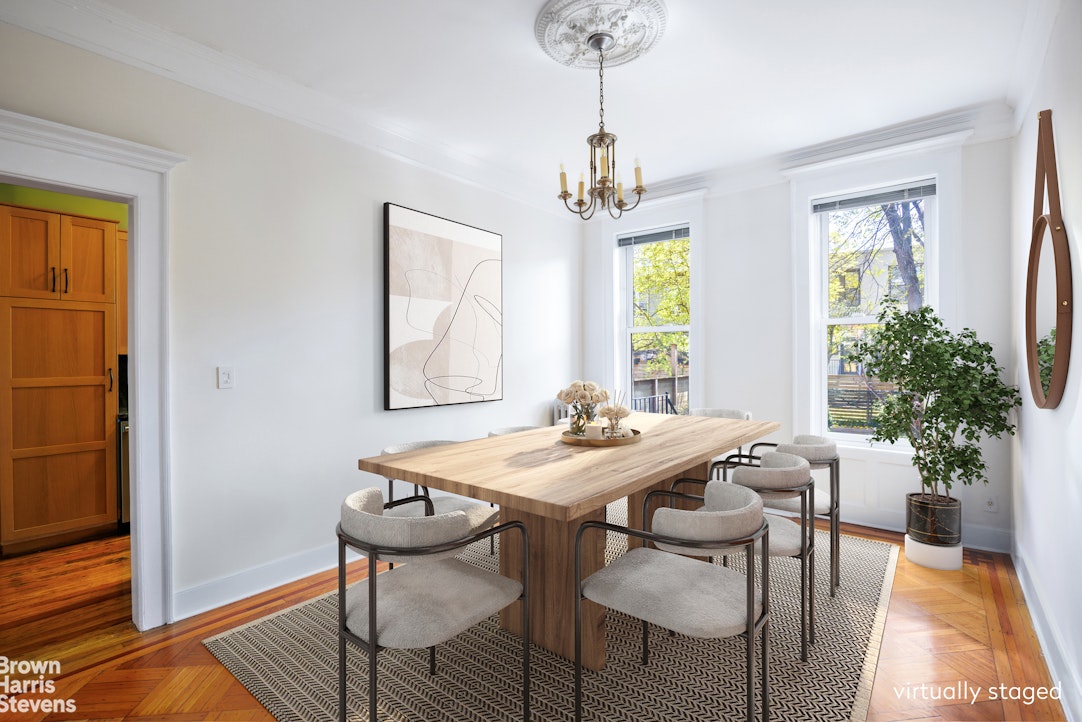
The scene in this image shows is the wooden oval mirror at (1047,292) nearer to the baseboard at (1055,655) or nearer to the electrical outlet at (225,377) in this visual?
the baseboard at (1055,655)

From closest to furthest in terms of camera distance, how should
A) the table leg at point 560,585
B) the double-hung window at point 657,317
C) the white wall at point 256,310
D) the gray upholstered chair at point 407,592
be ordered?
the gray upholstered chair at point 407,592
the table leg at point 560,585
the white wall at point 256,310
the double-hung window at point 657,317

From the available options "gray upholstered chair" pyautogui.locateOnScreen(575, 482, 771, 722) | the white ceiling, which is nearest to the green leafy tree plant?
the white ceiling

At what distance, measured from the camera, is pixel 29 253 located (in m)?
3.47

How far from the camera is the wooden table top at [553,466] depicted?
171 cm

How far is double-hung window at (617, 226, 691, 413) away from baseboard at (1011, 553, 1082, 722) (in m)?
2.60

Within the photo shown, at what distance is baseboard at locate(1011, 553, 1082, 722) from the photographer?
5.90 ft

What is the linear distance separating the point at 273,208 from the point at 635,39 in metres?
2.07

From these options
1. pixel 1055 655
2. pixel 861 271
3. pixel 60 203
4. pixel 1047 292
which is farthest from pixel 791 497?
pixel 60 203

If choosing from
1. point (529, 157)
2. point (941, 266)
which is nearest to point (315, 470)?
point (529, 157)

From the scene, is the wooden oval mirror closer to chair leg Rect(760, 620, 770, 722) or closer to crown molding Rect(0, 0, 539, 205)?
chair leg Rect(760, 620, 770, 722)

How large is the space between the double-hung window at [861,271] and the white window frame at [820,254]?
0.03 m

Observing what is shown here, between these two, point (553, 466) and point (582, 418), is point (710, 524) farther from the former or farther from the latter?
point (582, 418)

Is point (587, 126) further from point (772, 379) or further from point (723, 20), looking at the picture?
point (772, 379)

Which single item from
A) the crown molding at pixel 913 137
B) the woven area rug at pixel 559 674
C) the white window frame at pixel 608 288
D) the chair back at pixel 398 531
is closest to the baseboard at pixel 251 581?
the woven area rug at pixel 559 674
